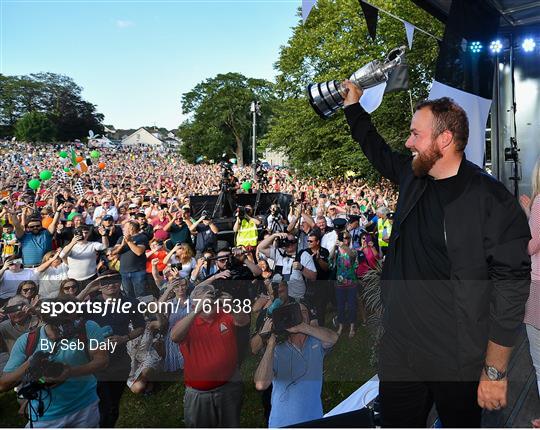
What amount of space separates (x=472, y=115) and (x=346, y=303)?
2.94 meters

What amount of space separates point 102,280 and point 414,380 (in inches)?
154

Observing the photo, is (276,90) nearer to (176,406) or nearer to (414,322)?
(176,406)

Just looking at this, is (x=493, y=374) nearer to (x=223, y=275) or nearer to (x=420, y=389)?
(x=420, y=389)

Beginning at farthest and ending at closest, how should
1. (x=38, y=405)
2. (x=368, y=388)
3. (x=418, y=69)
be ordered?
(x=418, y=69) < (x=368, y=388) < (x=38, y=405)

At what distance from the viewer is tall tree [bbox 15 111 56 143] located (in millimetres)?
76062

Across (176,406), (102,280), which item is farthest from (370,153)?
(102,280)

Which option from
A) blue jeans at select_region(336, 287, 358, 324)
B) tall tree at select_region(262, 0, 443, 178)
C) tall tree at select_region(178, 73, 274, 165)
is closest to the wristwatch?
blue jeans at select_region(336, 287, 358, 324)

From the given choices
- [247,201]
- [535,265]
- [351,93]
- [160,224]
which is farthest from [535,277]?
[247,201]

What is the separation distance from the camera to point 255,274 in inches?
218

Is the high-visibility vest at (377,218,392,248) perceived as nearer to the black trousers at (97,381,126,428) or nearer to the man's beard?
the black trousers at (97,381,126,428)

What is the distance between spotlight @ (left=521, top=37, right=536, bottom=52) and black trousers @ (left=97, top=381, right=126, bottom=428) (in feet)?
17.8

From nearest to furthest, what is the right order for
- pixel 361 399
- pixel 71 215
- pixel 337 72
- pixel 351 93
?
pixel 351 93
pixel 361 399
pixel 71 215
pixel 337 72

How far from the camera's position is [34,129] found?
254 ft

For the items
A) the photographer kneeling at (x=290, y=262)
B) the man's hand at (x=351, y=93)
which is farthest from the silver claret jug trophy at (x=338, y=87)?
the photographer kneeling at (x=290, y=262)
